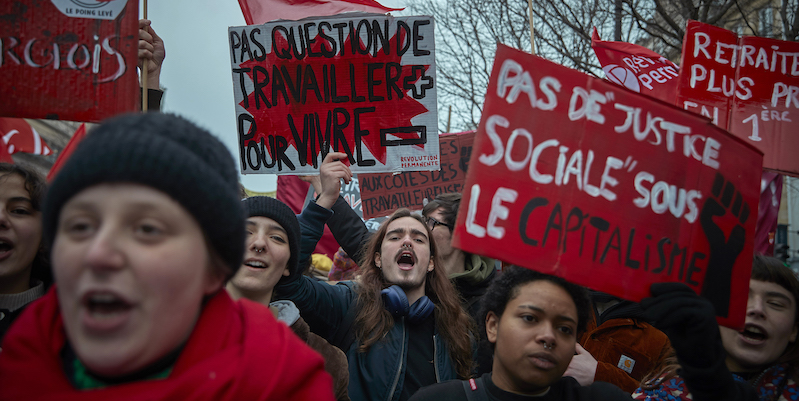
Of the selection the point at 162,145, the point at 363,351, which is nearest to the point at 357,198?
the point at 363,351

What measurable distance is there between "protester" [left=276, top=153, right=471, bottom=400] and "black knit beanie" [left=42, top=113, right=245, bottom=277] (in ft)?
5.54

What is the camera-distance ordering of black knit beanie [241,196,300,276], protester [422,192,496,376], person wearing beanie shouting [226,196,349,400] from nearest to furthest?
person wearing beanie shouting [226,196,349,400] → black knit beanie [241,196,300,276] → protester [422,192,496,376]

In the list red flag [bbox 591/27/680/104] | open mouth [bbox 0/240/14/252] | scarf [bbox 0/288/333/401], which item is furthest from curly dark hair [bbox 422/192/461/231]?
scarf [bbox 0/288/333/401]

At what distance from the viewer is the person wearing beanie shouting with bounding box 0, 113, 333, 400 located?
3.34 feet

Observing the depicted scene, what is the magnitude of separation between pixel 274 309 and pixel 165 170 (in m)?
1.52

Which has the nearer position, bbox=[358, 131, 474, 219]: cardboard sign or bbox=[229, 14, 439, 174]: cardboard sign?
bbox=[229, 14, 439, 174]: cardboard sign

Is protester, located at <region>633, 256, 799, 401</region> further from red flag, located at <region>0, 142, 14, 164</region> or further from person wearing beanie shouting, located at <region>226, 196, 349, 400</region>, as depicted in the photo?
red flag, located at <region>0, 142, 14, 164</region>

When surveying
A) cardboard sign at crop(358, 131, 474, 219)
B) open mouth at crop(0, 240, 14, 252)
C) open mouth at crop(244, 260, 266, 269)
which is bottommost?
open mouth at crop(244, 260, 266, 269)

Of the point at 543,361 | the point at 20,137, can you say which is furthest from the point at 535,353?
the point at 20,137

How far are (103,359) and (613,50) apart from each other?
17.9ft

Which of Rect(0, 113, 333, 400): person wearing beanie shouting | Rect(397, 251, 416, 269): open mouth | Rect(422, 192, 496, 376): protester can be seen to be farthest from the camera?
Rect(422, 192, 496, 376): protester

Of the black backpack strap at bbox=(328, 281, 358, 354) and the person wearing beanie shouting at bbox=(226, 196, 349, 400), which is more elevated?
the person wearing beanie shouting at bbox=(226, 196, 349, 400)

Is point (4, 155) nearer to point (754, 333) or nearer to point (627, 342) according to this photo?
point (627, 342)

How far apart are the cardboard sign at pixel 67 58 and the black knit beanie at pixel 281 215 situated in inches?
31.7
